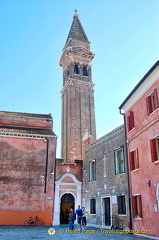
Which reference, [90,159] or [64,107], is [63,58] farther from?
[90,159]

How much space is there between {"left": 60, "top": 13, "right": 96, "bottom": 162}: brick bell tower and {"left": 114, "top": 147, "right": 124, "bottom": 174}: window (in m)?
12.6

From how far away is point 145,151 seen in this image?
518 inches

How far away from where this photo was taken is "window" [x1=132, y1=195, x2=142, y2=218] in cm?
1328

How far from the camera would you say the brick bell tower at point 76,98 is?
31.3 meters

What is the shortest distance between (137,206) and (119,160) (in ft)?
12.5

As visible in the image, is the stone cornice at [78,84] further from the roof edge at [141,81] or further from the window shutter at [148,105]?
the window shutter at [148,105]

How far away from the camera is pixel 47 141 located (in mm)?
22141

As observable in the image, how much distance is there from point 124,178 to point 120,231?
3158 mm

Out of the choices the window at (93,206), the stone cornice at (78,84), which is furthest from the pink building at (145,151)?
the stone cornice at (78,84)

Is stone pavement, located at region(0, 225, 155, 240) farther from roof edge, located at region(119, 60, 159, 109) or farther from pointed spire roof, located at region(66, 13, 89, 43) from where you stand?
pointed spire roof, located at region(66, 13, 89, 43)

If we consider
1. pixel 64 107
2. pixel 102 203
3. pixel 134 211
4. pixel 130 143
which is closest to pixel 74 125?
pixel 64 107

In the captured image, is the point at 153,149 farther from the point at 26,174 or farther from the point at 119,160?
the point at 26,174

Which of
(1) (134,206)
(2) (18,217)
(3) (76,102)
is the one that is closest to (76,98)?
(3) (76,102)

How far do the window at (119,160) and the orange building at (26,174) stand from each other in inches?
260
